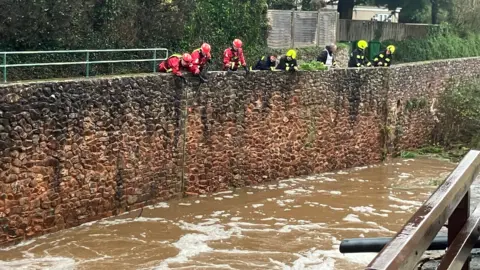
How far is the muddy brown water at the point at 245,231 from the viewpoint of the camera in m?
10.6

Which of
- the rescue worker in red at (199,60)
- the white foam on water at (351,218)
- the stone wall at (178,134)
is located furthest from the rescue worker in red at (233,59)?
the white foam on water at (351,218)

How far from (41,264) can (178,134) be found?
4678 mm

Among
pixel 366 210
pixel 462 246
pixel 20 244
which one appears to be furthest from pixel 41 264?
pixel 462 246

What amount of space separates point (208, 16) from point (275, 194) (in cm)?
709

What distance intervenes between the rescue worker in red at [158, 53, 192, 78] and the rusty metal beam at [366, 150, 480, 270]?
35.4 ft

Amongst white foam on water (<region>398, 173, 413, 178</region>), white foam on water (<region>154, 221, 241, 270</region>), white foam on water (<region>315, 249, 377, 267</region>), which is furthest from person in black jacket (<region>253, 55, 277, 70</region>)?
white foam on water (<region>315, 249, 377, 267</region>)

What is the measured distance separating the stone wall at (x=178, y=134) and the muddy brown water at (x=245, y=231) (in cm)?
40

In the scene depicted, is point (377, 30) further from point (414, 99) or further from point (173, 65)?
point (173, 65)

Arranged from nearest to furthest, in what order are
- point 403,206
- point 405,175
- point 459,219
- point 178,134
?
1. point 459,219
2. point 178,134
3. point 403,206
4. point 405,175

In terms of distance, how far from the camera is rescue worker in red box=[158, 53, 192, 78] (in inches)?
549

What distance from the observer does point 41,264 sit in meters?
10.1

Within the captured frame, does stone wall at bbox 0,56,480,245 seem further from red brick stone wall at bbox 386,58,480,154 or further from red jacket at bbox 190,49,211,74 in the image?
red jacket at bbox 190,49,211,74

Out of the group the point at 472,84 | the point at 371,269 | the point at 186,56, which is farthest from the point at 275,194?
the point at 371,269

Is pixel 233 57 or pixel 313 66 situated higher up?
pixel 233 57
